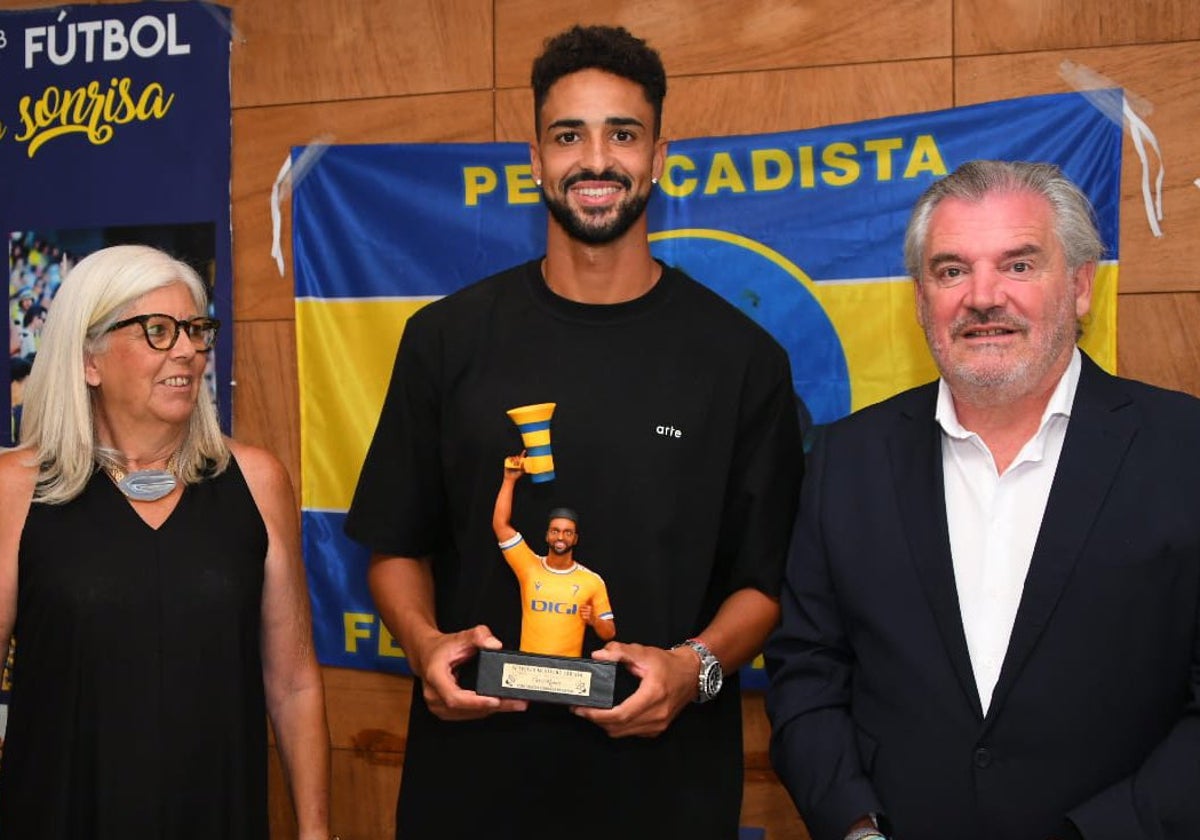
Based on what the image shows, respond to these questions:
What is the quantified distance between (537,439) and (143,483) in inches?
25.4

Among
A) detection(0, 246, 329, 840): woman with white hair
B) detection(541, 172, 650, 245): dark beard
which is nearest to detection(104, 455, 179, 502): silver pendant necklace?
detection(0, 246, 329, 840): woman with white hair

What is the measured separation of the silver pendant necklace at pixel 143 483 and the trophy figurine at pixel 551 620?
1.76 feet

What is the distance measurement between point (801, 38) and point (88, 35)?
7.10ft

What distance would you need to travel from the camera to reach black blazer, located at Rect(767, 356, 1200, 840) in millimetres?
1662

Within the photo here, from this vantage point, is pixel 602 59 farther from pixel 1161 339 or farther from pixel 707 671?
pixel 1161 339

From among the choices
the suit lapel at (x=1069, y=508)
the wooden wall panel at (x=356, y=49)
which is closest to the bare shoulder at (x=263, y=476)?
the suit lapel at (x=1069, y=508)

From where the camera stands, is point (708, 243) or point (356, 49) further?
point (356, 49)

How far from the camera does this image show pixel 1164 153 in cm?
292

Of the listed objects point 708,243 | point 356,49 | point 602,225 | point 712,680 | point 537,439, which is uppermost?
point 356,49

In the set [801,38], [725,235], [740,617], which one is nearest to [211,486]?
[740,617]

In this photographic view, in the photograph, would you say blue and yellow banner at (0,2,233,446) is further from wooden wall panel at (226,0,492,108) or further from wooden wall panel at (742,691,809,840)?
wooden wall panel at (742,691,809,840)

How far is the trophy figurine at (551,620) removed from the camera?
6.25 ft

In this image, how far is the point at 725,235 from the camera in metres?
3.19

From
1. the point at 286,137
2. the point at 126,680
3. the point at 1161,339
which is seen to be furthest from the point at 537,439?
the point at 286,137
